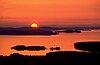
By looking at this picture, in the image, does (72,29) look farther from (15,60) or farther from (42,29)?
(15,60)

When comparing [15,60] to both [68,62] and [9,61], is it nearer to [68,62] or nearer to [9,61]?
[9,61]

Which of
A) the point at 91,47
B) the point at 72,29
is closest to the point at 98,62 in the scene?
the point at 91,47

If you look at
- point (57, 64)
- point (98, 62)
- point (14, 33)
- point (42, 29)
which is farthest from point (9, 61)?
point (42, 29)

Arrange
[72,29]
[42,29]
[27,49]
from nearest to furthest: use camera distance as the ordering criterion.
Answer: [27,49] < [42,29] < [72,29]

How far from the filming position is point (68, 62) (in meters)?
37.6

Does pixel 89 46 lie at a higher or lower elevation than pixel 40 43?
lower

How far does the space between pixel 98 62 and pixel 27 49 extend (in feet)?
85.5

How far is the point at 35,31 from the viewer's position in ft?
443

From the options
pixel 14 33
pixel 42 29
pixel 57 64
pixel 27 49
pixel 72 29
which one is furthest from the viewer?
pixel 72 29

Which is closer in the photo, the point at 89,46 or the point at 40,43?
the point at 89,46

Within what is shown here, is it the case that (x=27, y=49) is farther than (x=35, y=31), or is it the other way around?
(x=35, y=31)

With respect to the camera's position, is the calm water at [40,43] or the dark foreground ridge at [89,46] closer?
the calm water at [40,43]

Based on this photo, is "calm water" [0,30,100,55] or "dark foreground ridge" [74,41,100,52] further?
"dark foreground ridge" [74,41,100,52]

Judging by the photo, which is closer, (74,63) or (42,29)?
(74,63)
